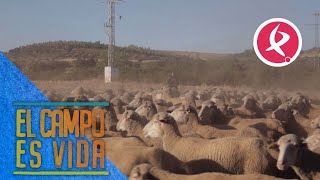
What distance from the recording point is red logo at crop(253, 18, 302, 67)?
8.52 metres

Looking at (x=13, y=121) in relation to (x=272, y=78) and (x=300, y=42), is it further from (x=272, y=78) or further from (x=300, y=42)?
(x=272, y=78)

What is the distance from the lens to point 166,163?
20.2 feet

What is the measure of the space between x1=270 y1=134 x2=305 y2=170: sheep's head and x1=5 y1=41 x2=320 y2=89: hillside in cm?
2331

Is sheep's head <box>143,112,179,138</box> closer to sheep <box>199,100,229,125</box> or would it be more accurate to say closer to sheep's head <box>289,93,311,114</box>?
sheep <box>199,100,229,125</box>

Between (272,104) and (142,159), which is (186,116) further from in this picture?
(272,104)

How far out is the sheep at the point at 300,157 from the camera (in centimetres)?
663

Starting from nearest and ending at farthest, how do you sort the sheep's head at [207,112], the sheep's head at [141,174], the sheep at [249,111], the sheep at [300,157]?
the sheep's head at [141,174], the sheep at [300,157], the sheep's head at [207,112], the sheep at [249,111]

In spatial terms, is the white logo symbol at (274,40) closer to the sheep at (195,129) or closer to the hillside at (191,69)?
the sheep at (195,129)

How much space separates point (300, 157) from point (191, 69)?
112 ft

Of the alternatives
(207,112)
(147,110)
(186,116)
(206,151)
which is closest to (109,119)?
(147,110)

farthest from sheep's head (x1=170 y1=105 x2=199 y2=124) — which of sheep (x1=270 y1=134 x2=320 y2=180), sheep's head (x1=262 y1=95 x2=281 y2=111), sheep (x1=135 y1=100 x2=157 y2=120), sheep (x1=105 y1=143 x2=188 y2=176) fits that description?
sheep's head (x1=262 y1=95 x2=281 y2=111)

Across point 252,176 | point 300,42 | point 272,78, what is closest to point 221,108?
point 300,42

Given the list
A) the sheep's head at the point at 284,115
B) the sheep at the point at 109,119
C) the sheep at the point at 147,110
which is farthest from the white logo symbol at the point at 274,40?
the sheep at the point at 147,110

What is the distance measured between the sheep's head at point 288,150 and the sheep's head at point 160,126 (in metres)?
2.09
